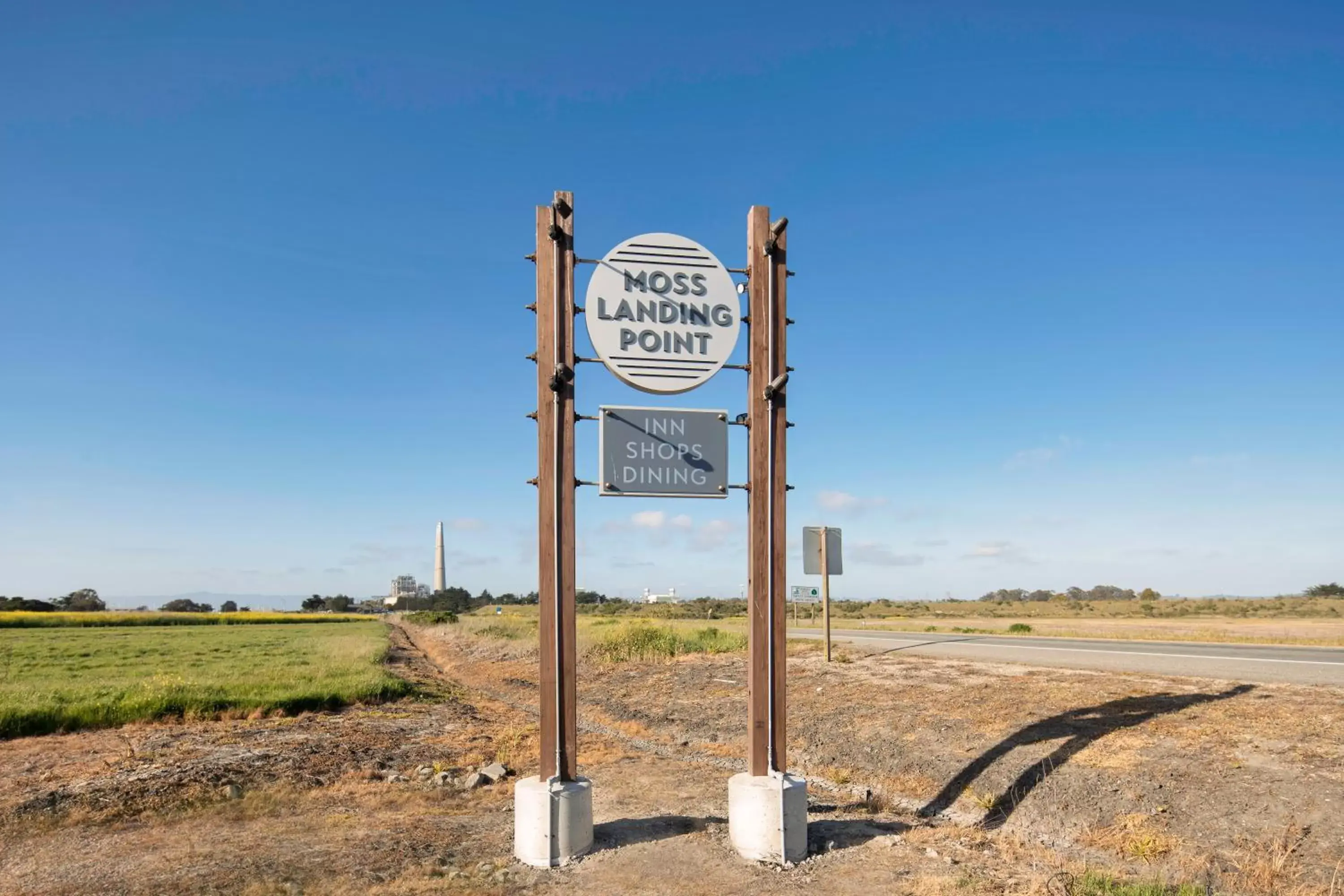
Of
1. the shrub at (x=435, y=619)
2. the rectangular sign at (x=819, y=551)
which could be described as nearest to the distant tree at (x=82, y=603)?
the shrub at (x=435, y=619)

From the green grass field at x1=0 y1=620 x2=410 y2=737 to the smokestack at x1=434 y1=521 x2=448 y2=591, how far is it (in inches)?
5538

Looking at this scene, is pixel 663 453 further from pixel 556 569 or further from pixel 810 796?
pixel 810 796

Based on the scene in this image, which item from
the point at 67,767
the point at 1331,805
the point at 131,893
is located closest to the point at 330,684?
the point at 67,767

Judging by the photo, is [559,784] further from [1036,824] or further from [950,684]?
[950,684]

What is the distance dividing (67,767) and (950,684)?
12.6m

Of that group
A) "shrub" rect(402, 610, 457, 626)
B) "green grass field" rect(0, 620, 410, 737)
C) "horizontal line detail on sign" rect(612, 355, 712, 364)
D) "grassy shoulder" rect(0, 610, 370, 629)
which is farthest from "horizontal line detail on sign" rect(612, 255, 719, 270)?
"grassy shoulder" rect(0, 610, 370, 629)

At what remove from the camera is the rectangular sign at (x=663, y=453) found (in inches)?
262

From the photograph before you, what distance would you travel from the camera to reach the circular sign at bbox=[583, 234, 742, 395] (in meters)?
6.81

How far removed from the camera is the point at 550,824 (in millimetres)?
6086

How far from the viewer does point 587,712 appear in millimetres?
15883

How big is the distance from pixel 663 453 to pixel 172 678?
62.4 feet

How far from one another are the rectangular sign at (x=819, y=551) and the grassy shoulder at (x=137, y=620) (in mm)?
67224

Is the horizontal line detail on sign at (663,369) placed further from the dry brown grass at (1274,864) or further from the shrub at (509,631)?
the shrub at (509,631)

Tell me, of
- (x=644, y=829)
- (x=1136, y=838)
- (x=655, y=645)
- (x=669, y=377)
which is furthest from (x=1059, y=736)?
(x=655, y=645)
